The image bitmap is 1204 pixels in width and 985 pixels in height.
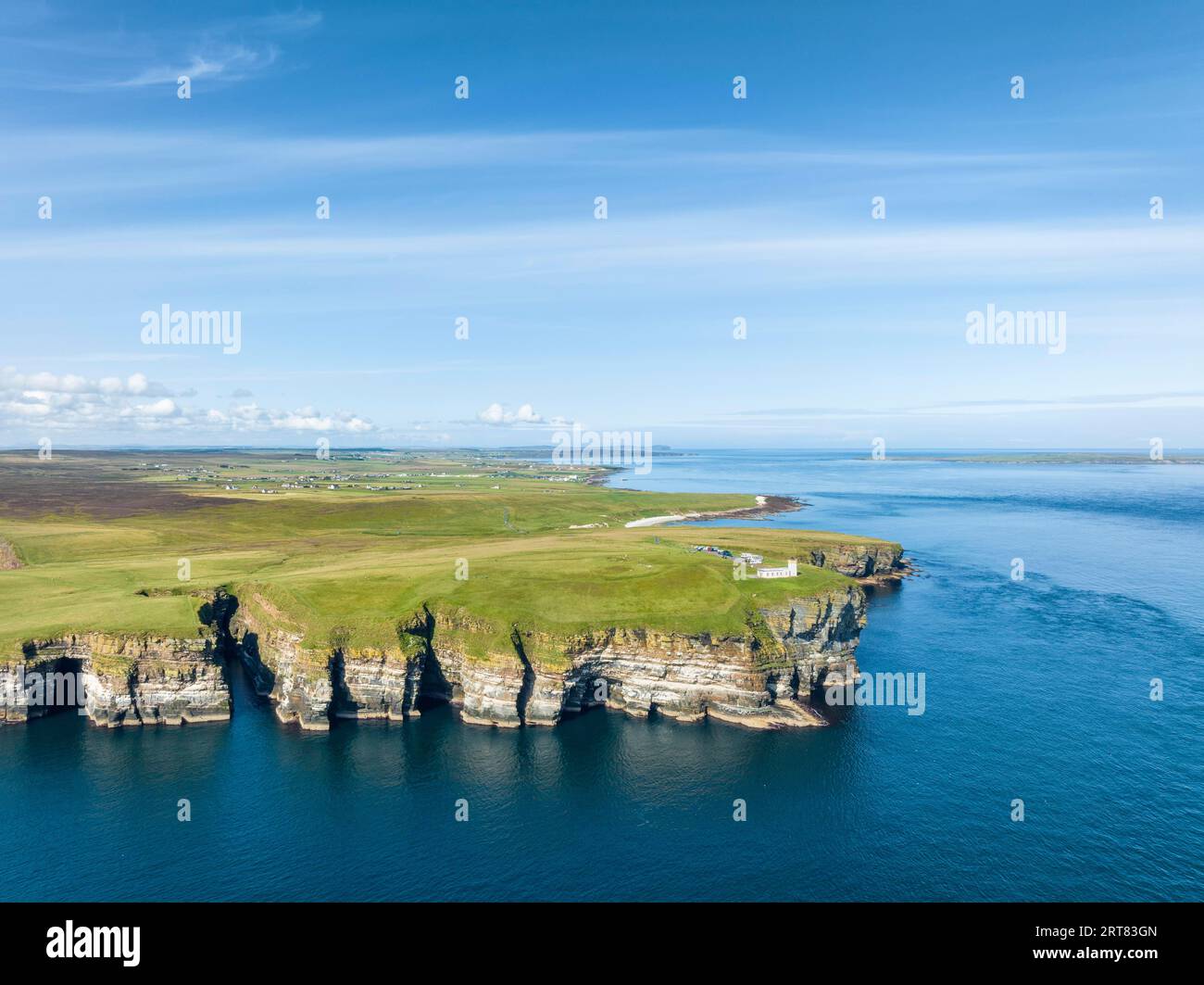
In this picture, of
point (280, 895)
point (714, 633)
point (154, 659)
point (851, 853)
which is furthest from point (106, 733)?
point (851, 853)

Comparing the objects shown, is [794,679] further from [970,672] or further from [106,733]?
[106,733]

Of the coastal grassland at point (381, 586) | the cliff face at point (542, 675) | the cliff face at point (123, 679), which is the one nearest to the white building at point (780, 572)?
the coastal grassland at point (381, 586)

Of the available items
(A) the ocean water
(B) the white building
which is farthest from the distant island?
(A) the ocean water

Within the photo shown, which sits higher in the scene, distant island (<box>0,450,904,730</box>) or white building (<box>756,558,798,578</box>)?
white building (<box>756,558,798,578</box>)

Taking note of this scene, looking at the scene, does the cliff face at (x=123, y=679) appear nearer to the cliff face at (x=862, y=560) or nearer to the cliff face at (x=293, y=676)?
the cliff face at (x=293, y=676)

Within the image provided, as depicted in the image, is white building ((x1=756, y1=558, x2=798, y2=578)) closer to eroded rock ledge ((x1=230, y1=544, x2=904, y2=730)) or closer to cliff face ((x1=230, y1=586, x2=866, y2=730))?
eroded rock ledge ((x1=230, y1=544, x2=904, y2=730))

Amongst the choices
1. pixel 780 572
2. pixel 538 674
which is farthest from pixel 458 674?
pixel 780 572
